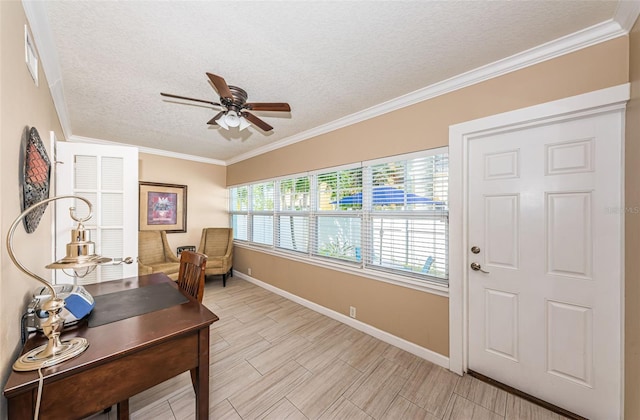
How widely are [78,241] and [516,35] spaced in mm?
2619

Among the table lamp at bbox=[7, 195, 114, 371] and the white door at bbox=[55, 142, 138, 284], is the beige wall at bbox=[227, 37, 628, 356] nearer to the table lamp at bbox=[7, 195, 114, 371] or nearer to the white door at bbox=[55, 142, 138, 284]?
the white door at bbox=[55, 142, 138, 284]

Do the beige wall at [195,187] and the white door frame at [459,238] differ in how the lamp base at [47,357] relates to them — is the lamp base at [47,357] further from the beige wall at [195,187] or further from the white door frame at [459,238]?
the beige wall at [195,187]

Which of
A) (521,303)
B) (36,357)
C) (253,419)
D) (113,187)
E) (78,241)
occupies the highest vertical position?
(113,187)

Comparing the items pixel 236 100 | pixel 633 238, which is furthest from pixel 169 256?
pixel 633 238

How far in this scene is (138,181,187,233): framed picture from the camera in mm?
4031

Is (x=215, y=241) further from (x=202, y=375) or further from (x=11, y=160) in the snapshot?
(x=11, y=160)

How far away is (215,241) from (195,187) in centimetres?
116

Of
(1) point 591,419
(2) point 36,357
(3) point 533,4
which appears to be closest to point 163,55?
(2) point 36,357

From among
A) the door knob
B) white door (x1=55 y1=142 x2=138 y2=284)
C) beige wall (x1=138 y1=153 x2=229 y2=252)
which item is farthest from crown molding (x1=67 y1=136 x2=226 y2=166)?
the door knob

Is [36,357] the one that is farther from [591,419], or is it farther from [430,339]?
[591,419]

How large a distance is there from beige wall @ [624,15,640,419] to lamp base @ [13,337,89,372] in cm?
263

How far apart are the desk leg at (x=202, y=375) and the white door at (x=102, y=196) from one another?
1434 millimetres

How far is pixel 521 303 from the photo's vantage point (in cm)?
172

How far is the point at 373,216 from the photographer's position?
2.56 meters
